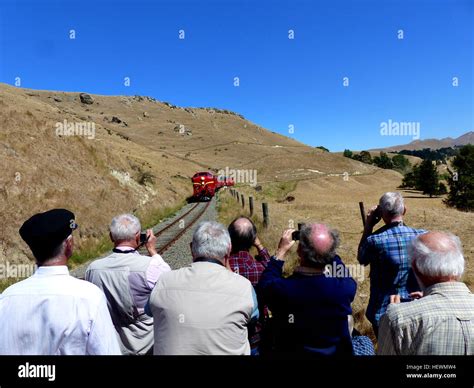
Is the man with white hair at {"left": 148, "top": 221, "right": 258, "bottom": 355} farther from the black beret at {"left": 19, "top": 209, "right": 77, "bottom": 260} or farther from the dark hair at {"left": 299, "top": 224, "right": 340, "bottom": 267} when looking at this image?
the black beret at {"left": 19, "top": 209, "right": 77, "bottom": 260}

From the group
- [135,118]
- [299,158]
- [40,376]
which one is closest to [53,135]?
[40,376]

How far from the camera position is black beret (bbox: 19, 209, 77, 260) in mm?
2314

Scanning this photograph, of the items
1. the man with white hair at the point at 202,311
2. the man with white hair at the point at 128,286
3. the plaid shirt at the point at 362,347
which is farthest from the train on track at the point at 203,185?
the man with white hair at the point at 202,311

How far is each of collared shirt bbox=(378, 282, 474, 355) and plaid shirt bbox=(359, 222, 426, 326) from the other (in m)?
1.55

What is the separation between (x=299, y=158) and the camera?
339 ft

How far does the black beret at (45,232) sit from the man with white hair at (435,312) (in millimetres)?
2218

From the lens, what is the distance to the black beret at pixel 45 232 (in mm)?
2314

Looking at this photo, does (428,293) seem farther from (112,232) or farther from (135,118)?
(135,118)

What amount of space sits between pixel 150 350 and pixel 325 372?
6.64ft

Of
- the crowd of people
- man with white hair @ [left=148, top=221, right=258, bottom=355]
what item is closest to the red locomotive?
the crowd of people

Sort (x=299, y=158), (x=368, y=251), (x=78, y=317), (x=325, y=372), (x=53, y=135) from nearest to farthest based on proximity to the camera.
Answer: (x=78, y=317) → (x=325, y=372) → (x=368, y=251) → (x=53, y=135) → (x=299, y=158)

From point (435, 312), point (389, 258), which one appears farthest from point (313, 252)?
point (389, 258)

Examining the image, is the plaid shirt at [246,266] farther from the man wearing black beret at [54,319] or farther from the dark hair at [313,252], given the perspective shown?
the man wearing black beret at [54,319]

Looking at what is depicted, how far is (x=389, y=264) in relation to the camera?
3.95 m
